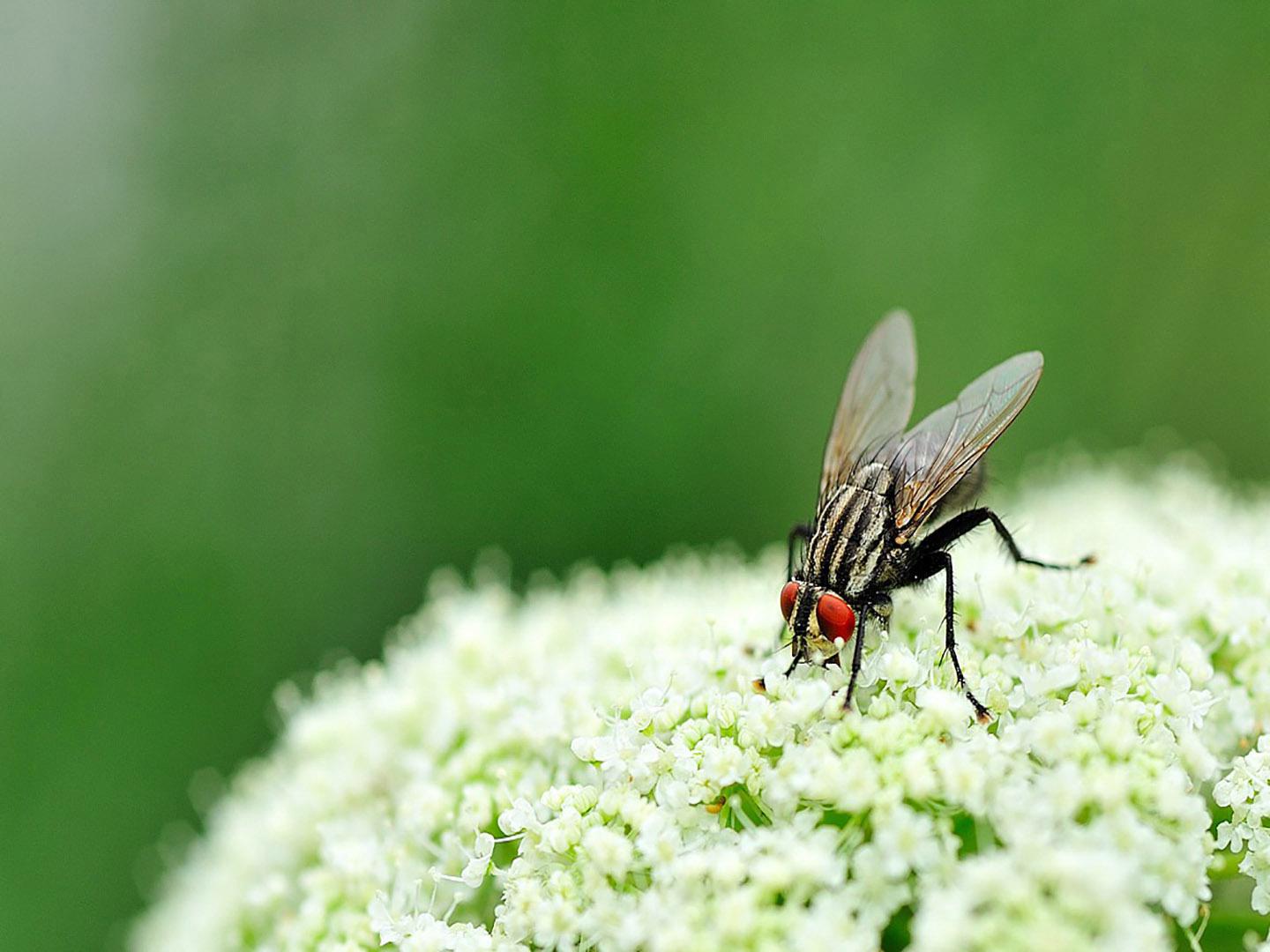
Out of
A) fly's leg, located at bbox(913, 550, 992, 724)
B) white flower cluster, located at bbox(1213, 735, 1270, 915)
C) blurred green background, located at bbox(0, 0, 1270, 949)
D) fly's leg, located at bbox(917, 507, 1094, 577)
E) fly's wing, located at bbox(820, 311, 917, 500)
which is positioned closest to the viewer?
white flower cluster, located at bbox(1213, 735, 1270, 915)

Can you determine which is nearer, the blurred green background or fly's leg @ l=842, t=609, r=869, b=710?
fly's leg @ l=842, t=609, r=869, b=710

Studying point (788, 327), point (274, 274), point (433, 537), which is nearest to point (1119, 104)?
point (788, 327)

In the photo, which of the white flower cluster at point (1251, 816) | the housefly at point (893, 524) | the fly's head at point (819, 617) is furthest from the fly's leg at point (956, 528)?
the white flower cluster at point (1251, 816)

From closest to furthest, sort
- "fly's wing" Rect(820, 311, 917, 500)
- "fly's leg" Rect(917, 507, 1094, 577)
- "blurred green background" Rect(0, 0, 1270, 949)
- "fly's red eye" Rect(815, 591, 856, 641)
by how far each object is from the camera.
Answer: "fly's red eye" Rect(815, 591, 856, 641) → "fly's leg" Rect(917, 507, 1094, 577) → "fly's wing" Rect(820, 311, 917, 500) → "blurred green background" Rect(0, 0, 1270, 949)

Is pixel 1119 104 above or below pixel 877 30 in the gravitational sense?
below

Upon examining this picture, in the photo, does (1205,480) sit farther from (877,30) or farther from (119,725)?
(119,725)

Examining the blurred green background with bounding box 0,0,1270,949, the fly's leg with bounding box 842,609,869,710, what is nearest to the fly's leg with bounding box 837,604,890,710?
the fly's leg with bounding box 842,609,869,710

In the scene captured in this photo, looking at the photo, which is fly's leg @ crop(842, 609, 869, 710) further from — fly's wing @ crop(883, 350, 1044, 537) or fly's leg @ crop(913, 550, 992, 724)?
fly's wing @ crop(883, 350, 1044, 537)
